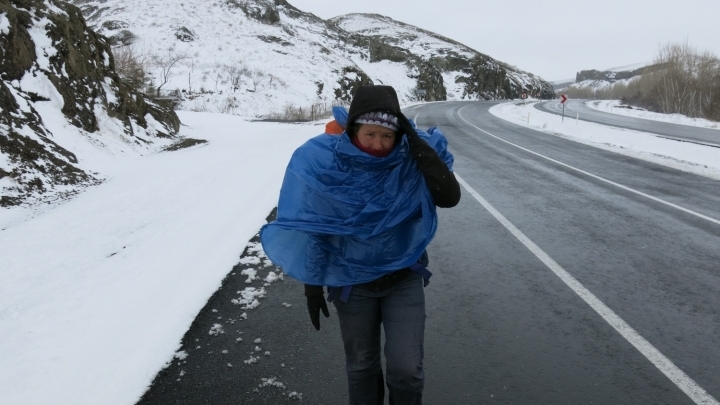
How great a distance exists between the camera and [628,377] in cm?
295

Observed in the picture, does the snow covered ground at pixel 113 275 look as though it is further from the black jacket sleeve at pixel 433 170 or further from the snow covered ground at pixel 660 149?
the snow covered ground at pixel 660 149

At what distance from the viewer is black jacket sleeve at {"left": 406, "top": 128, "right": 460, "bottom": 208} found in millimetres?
2232

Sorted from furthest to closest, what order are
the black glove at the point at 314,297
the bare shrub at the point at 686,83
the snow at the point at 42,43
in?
the bare shrub at the point at 686,83 → the snow at the point at 42,43 → the black glove at the point at 314,297

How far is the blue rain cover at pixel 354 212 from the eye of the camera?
226 cm

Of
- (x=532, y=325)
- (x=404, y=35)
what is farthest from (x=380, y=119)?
(x=404, y=35)

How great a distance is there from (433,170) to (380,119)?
1.13 feet

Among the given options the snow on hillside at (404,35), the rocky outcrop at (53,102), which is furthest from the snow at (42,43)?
the snow on hillside at (404,35)

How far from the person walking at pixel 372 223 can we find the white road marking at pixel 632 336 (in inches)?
68.2

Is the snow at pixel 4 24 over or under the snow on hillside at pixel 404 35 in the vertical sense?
under

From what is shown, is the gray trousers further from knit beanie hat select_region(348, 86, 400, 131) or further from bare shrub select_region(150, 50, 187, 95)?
bare shrub select_region(150, 50, 187, 95)

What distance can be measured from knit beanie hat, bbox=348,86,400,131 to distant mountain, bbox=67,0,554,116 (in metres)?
32.0

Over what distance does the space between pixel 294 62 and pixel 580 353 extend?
1888 inches

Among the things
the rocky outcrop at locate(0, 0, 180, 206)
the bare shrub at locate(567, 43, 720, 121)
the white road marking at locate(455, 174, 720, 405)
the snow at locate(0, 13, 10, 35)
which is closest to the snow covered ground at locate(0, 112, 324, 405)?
the rocky outcrop at locate(0, 0, 180, 206)

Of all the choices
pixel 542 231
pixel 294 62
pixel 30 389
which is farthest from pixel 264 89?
pixel 30 389
